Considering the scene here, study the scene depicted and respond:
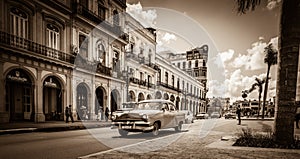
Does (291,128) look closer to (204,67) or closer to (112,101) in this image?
(112,101)

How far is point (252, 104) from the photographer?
15950 cm

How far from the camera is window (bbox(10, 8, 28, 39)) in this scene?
52.9 ft

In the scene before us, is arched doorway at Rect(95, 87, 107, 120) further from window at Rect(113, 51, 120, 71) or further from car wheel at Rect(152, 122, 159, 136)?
car wheel at Rect(152, 122, 159, 136)

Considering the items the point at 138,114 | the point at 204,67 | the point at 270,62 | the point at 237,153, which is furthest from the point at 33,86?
the point at 204,67

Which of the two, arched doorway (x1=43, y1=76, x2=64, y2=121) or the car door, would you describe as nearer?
the car door

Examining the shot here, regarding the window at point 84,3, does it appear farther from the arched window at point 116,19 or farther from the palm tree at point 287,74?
the palm tree at point 287,74

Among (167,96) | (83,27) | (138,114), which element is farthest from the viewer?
(167,96)

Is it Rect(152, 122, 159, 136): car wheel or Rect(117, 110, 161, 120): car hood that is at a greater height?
Rect(117, 110, 161, 120): car hood

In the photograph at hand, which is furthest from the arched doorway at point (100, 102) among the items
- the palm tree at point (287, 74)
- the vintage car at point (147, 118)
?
the palm tree at point (287, 74)

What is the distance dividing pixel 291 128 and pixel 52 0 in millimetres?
19668

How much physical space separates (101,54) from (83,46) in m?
3.07

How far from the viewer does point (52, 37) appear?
19.7m

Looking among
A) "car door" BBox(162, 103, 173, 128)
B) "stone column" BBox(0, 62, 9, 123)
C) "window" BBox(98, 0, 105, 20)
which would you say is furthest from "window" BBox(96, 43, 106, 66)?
"car door" BBox(162, 103, 173, 128)

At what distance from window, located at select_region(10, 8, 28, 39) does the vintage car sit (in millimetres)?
11248
